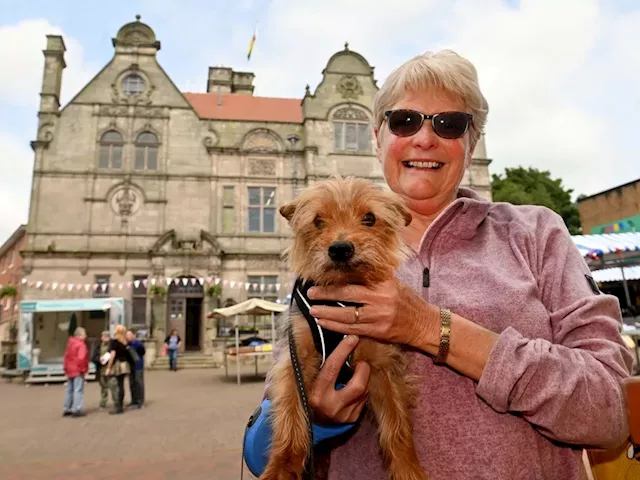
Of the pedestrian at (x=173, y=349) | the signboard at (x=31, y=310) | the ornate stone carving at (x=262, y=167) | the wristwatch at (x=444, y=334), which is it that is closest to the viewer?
the wristwatch at (x=444, y=334)

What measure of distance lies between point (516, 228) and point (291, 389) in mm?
1281

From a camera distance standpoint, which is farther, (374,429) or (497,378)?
(374,429)

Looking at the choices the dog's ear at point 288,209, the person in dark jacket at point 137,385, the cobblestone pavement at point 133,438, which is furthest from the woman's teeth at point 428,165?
the person in dark jacket at point 137,385

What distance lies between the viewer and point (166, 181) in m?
24.6

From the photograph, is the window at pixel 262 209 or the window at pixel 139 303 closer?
the window at pixel 139 303

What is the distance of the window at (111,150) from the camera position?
24.5 metres

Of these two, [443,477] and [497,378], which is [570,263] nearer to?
[497,378]

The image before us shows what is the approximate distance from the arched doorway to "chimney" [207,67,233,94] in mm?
16560

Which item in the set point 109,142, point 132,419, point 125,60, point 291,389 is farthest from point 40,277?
point 291,389

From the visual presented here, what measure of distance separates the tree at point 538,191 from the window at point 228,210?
2271 centimetres

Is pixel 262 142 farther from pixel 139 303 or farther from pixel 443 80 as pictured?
pixel 443 80

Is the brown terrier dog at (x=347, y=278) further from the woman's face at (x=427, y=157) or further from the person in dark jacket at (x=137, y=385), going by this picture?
the person in dark jacket at (x=137, y=385)

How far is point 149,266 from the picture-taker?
2352 centimetres

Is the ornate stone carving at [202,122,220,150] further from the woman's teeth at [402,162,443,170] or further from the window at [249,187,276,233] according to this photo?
the woman's teeth at [402,162,443,170]
